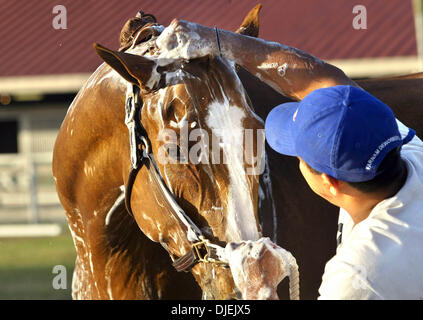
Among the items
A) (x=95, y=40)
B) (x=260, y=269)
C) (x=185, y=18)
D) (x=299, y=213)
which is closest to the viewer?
(x=260, y=269)

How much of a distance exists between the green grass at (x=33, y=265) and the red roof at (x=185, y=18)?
9.28ft

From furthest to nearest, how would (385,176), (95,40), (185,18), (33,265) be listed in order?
(33,265), (95,40), (185,18), (385,176)

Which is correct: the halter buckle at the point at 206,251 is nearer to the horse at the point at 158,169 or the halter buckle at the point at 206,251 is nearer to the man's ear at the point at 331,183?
the horse at the point at 158,169

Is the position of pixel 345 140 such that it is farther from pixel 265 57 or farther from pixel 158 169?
pixel 158 169

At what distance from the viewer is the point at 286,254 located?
2.02m

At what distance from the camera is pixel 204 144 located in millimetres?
A: 2406

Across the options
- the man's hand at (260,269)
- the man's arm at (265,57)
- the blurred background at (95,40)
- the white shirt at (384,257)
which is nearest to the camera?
the white shirt at (384,257)

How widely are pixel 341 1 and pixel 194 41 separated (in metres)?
6.54

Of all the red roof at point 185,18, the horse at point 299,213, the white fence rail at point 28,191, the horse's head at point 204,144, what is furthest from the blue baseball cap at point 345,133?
the white fence rail at point 28,191

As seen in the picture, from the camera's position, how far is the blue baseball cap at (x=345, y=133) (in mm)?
1568

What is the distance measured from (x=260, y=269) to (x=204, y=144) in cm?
61

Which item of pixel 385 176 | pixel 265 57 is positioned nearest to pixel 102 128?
pixel 265 57
